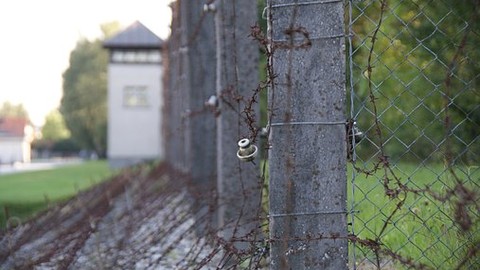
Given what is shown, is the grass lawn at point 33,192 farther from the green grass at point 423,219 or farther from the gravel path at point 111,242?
the green grass at point 423,219

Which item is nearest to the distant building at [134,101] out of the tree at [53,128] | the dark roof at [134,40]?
the dark roof at [134,40]

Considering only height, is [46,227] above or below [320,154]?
below

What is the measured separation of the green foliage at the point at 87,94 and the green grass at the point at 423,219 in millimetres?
53305

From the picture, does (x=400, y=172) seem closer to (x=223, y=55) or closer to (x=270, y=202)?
(x=270, y=202)

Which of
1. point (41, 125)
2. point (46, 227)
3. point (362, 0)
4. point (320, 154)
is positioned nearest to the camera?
point (320, 154)

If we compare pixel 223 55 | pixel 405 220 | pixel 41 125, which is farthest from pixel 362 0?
pixel 41 125

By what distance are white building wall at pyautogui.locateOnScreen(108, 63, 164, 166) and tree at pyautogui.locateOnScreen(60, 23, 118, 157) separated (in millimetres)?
19084

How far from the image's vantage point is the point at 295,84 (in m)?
2.47

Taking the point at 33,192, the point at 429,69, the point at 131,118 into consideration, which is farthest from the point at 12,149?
the point at 429,69

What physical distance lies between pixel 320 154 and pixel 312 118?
0.11 m

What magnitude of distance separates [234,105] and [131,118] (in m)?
31.3

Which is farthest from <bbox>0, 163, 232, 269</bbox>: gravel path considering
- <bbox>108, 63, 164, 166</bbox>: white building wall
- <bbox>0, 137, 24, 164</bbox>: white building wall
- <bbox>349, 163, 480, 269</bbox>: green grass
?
<bbox>0, 137, 24, 164</bbox>: white building wall

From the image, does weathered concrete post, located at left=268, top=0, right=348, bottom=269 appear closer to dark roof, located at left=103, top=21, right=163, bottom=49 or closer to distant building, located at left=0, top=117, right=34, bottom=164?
dark roof, located at left=103, top=21, right=163, bottom=49

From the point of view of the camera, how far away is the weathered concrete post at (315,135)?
2.46 m
